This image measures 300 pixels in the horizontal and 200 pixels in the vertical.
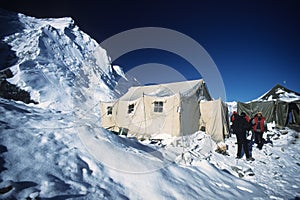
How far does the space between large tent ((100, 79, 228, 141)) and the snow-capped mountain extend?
35.8m

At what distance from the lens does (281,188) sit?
4305 mm

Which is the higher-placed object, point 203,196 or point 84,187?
point 84,187

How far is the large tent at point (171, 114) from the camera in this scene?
34.4ft

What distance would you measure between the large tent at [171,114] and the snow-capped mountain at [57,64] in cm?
3581

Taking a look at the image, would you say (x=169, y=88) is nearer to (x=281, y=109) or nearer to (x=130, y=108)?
(x=130, y=108)

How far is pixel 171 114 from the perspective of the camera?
1055cm

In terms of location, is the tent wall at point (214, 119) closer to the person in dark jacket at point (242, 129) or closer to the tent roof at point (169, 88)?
the tent roof at point (169, 88)

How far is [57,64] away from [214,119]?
68.3 metres

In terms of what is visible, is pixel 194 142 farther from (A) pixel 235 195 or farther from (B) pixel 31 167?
(B) pixel 31 167

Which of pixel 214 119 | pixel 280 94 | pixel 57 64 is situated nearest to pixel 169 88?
pixel 214 119

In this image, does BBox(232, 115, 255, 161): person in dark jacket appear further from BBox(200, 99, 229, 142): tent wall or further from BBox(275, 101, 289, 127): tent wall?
BBox(275, 101, 289, 127): tent wall

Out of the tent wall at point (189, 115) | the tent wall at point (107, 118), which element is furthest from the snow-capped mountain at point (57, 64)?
the tent wall at point (189, 115)

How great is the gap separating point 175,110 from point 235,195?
7.04m

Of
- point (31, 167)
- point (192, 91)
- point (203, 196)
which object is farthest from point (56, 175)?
point (192, 91)
